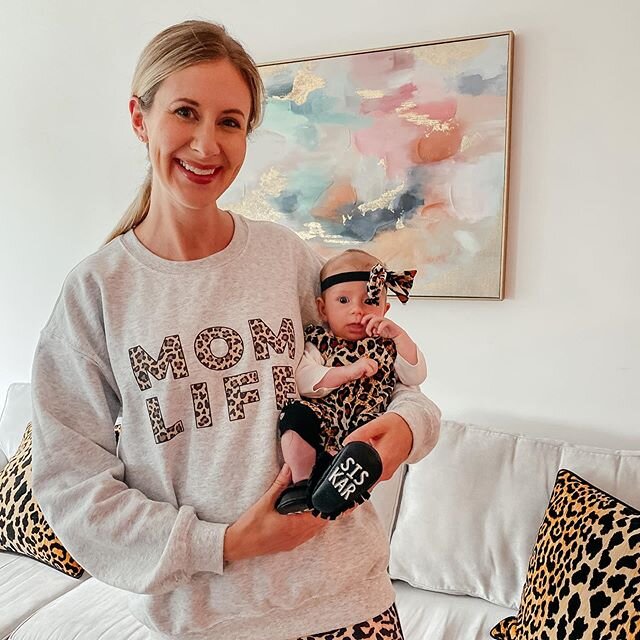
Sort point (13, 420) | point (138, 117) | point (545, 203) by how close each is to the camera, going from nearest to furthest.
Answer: point (138, 117) < point (545, 203) < point (13, 420)

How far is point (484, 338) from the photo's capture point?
2219 mm

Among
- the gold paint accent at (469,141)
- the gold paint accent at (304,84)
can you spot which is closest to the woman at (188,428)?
the gold paint accent at (469,141)

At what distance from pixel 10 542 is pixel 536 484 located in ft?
5.47

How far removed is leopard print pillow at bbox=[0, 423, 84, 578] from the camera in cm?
219

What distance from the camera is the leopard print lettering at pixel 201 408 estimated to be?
0.98 metres

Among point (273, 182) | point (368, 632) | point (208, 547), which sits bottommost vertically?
point (368, 632)

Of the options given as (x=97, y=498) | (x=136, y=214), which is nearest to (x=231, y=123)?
(x=136, y=214)

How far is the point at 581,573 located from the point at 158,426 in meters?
1.01

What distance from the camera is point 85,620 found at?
1.88m

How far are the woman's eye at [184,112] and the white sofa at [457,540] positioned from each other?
4.48 feet

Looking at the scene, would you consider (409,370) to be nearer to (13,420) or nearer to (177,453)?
(177,453)

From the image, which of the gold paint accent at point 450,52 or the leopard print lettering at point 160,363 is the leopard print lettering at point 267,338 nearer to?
the leopard print lettering at point 160,363

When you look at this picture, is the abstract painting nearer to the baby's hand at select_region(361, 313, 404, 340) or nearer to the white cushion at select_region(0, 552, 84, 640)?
the baby's hand at select_region(361, 313, 404, 340)

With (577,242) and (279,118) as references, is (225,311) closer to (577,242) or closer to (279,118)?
(577,242)
